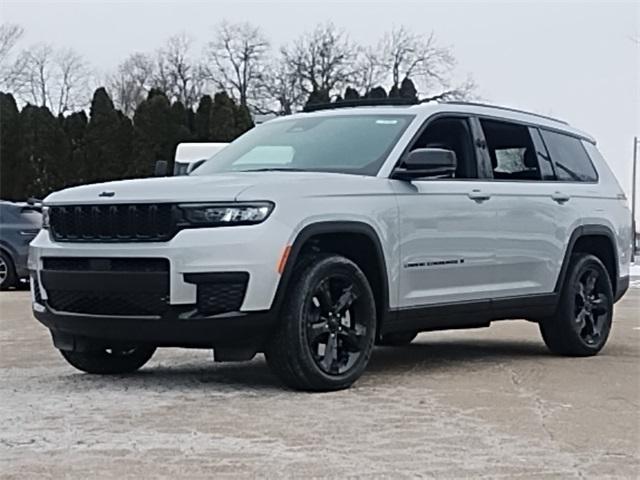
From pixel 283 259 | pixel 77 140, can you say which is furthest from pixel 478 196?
pixel 77 140

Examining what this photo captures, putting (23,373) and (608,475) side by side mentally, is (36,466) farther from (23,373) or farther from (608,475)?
(23,373)

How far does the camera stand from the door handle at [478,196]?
744 cm

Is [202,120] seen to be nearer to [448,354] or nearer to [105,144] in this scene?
[105,144]

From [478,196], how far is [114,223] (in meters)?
2.53

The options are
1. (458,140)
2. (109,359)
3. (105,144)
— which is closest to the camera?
(109,359)

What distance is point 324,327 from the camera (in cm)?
636

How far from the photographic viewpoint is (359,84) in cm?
6334

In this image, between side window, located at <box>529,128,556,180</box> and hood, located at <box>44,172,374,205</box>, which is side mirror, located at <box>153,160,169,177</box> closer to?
hood, located at <box>44,172,374,205</box>

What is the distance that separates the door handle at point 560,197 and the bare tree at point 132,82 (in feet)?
222

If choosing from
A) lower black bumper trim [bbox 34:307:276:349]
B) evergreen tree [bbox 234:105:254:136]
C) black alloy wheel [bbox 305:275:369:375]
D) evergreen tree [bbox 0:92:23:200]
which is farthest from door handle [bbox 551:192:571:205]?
evergreen tree [bbox 234:105:254:136]

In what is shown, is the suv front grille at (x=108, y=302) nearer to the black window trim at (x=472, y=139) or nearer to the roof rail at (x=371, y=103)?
the black window trim at (x=472, y=139)

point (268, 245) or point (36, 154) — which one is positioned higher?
point (268, 245)

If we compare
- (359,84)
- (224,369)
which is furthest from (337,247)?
(359,84)

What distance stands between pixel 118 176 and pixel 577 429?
40415 millimetres
